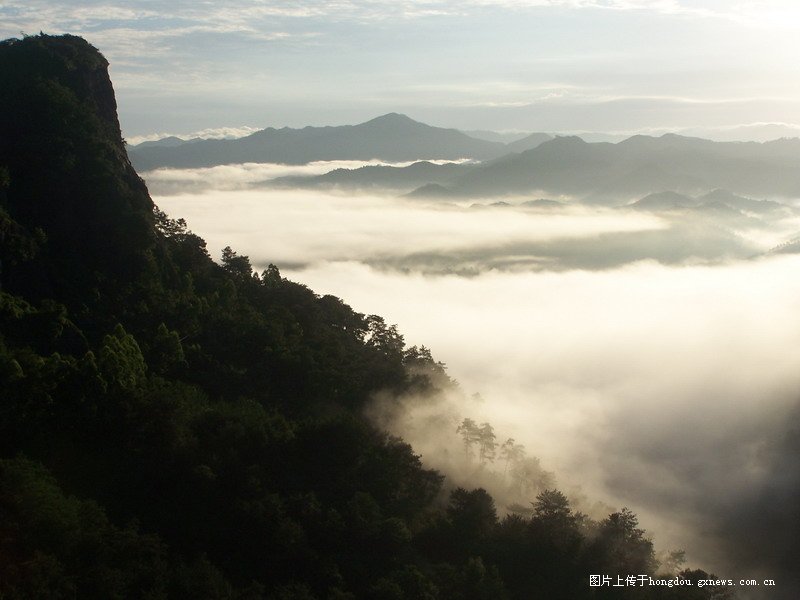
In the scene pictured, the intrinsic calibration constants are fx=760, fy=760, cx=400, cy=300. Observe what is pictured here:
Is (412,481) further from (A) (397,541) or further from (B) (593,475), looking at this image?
(B) (593,475)

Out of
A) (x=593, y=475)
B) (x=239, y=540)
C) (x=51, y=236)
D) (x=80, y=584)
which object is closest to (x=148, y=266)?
(x=51, y=236)

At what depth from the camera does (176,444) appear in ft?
114

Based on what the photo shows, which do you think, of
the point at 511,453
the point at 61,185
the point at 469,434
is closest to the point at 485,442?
the point at 469,434

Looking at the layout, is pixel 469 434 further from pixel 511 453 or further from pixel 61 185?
pixel 61 185

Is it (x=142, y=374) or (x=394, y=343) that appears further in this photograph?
(x=394, y=343)

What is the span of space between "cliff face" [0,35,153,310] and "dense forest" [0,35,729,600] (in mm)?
138

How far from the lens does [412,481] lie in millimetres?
40750

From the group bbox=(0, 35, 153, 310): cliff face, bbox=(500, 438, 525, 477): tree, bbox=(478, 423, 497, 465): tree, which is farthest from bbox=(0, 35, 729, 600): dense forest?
bbox=(500, 438, 525, 477): tree

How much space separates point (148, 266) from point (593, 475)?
48.5m

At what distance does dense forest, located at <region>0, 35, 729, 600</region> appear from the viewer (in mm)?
29781

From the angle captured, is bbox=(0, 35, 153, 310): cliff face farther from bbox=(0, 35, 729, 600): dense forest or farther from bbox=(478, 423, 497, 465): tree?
bbox=(478, 423, 497, 465): tree

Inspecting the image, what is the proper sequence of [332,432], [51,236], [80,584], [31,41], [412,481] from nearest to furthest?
1. [80,584]
2. [332,432]
3. [412,481]
4. [51,236]
5. [31,41]

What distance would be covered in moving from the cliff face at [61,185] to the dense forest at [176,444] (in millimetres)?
138

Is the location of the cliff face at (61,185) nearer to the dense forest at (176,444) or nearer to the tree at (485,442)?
the dense forest at (176,444)
